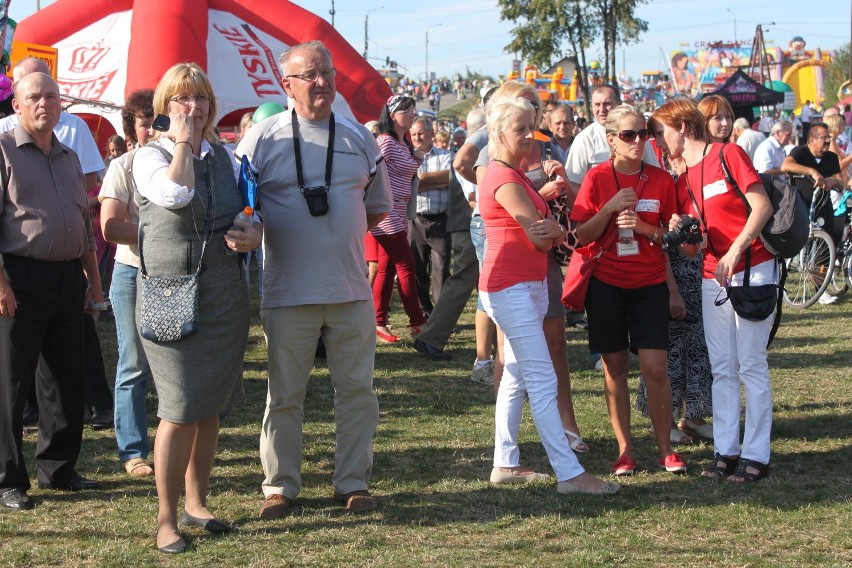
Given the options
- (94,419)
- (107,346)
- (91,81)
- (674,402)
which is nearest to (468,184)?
(674,402)

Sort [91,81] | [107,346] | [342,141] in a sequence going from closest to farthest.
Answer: [342,141] < [107,346] < [91,81]

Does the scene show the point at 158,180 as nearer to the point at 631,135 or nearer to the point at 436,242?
the point at 631,135

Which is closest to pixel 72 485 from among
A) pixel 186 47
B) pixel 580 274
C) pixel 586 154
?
pixel 580 274

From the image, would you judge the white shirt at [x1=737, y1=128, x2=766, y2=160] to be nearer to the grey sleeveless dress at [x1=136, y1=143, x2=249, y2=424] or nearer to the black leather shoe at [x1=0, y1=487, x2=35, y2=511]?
the grey sleeveless dress at [x1=136, y1=143, x2=249, y2=424]

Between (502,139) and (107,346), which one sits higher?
(502,139)

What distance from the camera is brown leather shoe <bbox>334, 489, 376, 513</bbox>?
493 cm

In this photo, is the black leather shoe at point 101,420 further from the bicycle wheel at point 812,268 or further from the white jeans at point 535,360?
the bicycle wheel at point 812,268

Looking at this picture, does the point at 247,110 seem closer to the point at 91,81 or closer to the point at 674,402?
the point at 91,81

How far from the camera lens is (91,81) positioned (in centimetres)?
1416

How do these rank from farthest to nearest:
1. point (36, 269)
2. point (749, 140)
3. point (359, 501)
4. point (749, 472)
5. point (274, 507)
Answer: point (749, 140) → point (749, 472) → point (36, 269) → point (359, 501) → point (274, 507)

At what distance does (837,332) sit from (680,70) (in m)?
78.2

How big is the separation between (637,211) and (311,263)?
5.79 feet

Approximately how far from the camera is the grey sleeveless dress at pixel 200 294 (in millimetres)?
4270

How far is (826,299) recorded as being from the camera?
38.6 feet
